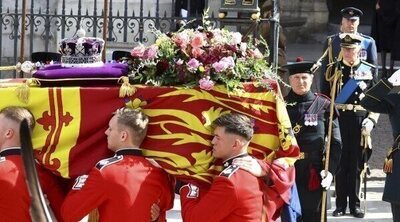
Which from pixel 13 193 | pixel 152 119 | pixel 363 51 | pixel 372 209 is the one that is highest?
pixel 363 51

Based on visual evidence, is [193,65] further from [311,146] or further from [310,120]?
[311,146]

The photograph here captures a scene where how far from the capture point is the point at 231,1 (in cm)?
688

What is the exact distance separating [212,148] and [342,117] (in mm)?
4138

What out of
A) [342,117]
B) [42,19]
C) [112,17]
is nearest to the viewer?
[342,117]

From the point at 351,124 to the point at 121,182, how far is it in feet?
14.9

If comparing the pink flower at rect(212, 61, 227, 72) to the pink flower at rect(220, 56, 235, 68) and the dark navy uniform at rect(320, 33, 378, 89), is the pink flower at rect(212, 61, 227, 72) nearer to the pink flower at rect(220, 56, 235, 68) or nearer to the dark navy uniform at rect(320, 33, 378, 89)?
the pink flower at rect(220, 56, 235, 68)

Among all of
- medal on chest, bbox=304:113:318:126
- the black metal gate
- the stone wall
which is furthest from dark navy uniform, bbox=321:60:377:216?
the stone wall

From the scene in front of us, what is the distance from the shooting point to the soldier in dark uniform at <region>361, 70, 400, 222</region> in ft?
23.7

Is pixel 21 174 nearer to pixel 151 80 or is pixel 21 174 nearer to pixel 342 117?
pixel 151 80

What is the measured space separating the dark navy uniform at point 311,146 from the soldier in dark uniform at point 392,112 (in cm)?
46

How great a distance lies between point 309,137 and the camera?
7641mm

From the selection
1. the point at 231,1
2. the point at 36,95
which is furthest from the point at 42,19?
the point at 36,95

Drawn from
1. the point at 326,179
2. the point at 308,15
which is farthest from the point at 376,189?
the point at 308,15

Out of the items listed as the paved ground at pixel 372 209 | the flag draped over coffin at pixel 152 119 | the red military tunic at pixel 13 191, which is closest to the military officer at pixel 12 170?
the red military tunic at pixel 13 191
